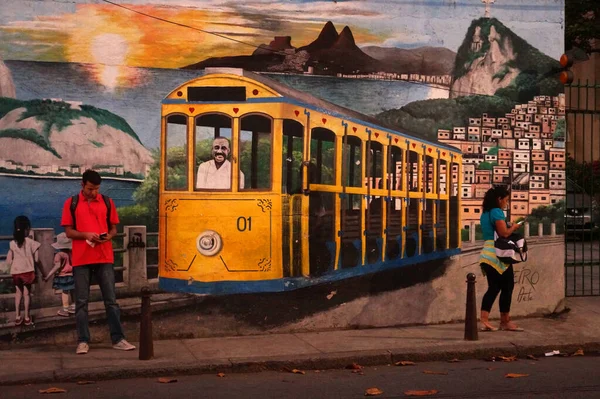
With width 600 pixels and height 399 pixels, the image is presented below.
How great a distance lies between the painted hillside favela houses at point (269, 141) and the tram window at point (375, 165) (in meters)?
0.03

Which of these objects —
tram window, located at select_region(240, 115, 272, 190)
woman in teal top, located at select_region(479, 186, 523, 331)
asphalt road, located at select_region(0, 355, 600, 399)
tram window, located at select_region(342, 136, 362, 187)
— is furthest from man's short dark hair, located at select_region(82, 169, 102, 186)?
woman in teal top, located at select_region(479, 186, 523, 331)

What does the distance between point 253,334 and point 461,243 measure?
2983 millimetres

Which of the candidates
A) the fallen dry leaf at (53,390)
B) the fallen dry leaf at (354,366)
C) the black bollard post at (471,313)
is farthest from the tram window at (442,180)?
the fallen dry leaf at (53,390)

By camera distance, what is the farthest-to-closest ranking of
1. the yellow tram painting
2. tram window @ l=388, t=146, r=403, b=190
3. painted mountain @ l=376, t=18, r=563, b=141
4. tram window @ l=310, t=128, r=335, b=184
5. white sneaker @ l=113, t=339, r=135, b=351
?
painted mountain @ l=376, t=18, r=563, b=141 → tram window @ l=388, t=146, r=403, b=190 → tram window @ l=310, t=128, r=335, b=184 → the yellow tram painting → white sneaker @ l=113, t=339, r=135, b=351

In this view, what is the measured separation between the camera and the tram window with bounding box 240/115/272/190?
999 cm

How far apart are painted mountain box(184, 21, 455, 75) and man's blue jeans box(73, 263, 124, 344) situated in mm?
2514

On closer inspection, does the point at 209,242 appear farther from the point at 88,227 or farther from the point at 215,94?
the point at 215,94

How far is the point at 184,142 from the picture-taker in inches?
394

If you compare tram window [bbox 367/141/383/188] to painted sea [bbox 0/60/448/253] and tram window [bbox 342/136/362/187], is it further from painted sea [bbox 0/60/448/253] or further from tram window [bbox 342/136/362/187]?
painted sea [bbox 0/60/448/253]

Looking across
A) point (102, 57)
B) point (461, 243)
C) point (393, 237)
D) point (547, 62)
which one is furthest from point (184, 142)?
point (547, 62)

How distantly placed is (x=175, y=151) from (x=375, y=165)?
2.43m

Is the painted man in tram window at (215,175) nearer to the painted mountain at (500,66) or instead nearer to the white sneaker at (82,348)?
the white sneaker at (82,348)

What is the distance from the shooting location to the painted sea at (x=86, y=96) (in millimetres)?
9586

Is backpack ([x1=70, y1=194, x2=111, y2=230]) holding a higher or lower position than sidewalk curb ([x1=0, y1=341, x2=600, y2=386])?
higher
